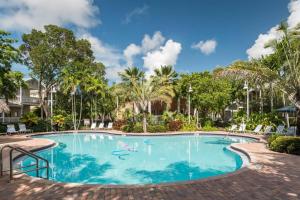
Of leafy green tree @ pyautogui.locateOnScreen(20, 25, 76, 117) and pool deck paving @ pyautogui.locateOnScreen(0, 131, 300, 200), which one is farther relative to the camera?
leafy green tree @ pyautogui.locateOnScreen(20, 25, 76, 117)

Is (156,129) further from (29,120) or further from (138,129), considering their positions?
(29,120)

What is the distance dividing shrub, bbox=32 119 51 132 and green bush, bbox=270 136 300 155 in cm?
2291

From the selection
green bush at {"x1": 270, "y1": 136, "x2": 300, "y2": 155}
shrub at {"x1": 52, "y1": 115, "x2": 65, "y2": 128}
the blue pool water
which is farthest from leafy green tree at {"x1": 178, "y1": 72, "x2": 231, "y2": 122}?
shrub at {"x1": 52, "y1": 115, "x2": 65, "y2": 128}

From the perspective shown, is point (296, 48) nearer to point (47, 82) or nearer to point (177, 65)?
point (177, 65)

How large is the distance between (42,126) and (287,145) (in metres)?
23.7

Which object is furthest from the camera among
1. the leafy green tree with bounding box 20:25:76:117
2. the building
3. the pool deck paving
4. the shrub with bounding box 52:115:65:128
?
the building

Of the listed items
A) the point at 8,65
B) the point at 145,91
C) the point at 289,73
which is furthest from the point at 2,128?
the point at 289,73

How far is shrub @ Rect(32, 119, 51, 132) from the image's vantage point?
1006 inches

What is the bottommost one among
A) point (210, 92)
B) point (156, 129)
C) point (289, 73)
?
point (156, 129)

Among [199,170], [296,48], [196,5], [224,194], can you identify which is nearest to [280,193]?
[224,194]

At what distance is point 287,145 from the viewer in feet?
36.5

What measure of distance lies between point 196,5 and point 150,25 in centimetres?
648

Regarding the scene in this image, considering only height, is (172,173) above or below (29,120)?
below

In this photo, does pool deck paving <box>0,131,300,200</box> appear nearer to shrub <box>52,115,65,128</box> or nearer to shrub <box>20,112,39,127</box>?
shrub <box>20,112,39,127</box>
